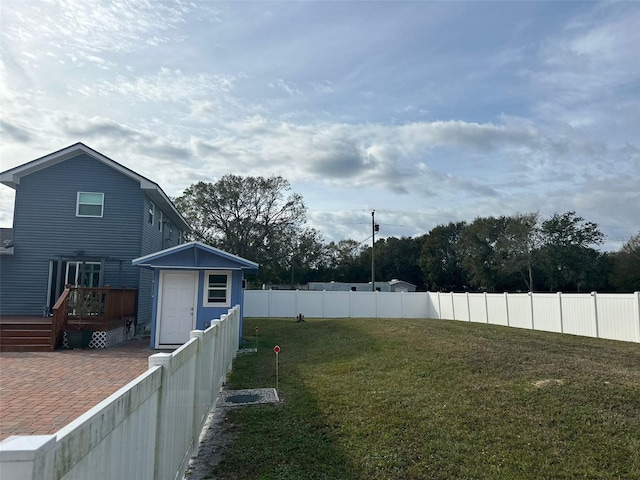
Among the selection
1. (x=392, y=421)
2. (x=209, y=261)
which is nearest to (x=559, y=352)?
(x=392, y=421)

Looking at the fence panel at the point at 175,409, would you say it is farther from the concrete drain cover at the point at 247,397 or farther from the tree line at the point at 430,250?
the tree line at the point at 430,250

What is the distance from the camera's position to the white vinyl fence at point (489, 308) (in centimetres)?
1483

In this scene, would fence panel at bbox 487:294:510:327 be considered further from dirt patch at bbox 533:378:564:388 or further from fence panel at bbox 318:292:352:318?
dirt patch at bbox 533:378:564:388

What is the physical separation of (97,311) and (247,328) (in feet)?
28.9

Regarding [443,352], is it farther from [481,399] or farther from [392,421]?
[392,421]

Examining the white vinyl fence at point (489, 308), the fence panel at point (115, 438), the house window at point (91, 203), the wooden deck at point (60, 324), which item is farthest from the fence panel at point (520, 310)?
the fence panel at point (115, 438)

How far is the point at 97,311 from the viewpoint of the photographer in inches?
495

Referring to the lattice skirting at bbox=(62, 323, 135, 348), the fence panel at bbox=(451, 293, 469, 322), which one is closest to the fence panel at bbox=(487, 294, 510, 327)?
the fence panel at bbox=(451, 293, 469, 322)

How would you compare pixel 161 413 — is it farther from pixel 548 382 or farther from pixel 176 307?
pixel 176 307

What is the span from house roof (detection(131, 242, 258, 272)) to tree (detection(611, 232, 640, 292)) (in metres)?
43.4

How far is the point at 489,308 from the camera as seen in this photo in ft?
72.9

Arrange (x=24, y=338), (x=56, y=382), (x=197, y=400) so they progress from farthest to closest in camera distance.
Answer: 1. (x=24, y=338)
2. (x=56, y=382)
3. (x=197, y=400)

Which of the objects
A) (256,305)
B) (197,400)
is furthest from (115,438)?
(256,305)

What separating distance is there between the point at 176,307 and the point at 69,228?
6.15 m
